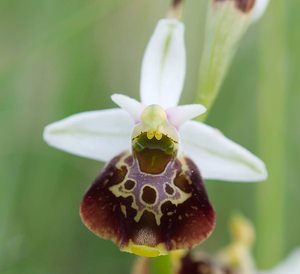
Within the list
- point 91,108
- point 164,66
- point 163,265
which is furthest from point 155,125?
point 91,108

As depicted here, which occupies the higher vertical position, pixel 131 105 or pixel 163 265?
pixel 131 105

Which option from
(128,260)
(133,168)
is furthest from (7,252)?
(133,168)

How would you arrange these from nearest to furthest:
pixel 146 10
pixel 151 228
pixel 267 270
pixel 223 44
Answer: pixel 151 228 → pixel 223 44 → pixel 267 270 → pixel 146 10

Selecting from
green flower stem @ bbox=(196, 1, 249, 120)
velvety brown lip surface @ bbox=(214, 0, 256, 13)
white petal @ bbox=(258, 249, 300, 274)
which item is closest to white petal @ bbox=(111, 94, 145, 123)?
green flower stem @ bbox=(196, 1, 249, 120)

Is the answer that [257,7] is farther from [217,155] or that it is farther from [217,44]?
[217,155]

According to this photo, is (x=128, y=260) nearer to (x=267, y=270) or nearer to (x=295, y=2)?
(x=267, y=270)
